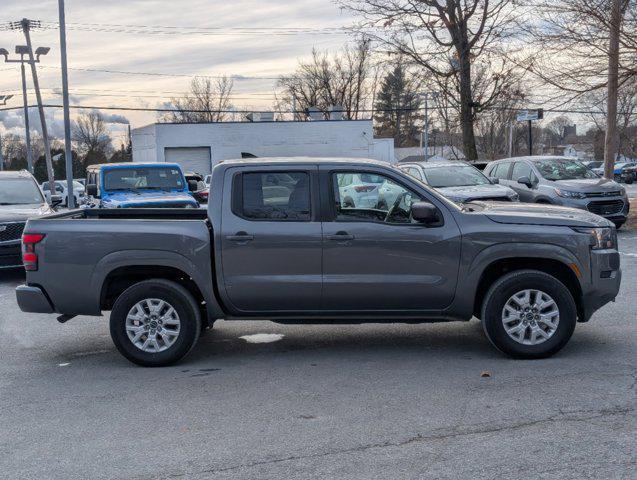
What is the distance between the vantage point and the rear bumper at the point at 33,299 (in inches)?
273

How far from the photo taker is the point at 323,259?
22.2 ft

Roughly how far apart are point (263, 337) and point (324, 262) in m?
1.61

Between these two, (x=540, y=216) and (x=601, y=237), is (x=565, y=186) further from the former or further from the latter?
(x=540, y=216)

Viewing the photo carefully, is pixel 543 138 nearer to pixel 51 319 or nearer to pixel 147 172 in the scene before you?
pixel 147 172

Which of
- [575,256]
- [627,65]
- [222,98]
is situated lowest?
[575,256]

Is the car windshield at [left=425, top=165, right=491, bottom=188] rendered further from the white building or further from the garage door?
the garage door

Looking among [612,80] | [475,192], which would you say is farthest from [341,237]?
[612,80]

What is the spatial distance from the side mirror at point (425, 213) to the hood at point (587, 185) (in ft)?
35.0

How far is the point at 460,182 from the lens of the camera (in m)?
16.1

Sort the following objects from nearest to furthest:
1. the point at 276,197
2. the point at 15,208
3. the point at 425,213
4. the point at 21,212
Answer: the point at 425,213, the point at 276,197, the point at 21,212, the point at 15,208

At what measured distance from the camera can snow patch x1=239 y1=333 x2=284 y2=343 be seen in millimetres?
7867

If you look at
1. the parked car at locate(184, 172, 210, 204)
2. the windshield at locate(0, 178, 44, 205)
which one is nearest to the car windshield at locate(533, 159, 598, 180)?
the parked car at locate(184, 172, 210, 204)

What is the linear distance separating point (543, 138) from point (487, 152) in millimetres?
44212

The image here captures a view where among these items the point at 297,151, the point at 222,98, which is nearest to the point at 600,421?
the point at 297,151
